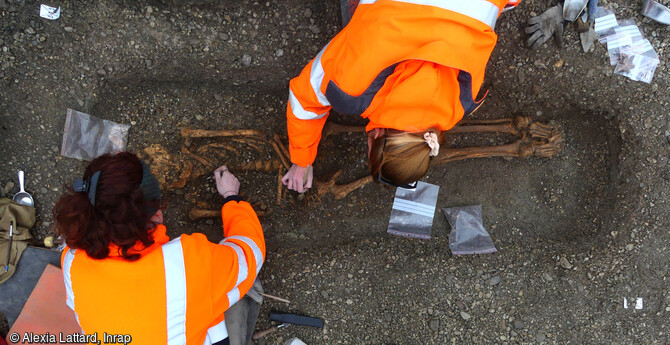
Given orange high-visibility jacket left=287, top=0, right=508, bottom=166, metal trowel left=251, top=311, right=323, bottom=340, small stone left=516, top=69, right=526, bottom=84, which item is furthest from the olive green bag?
small stone left=516, top=69, right=526, bottom=84

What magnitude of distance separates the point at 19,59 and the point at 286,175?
1952 mm

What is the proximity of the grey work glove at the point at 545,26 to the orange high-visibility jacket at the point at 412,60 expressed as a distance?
4.05ft

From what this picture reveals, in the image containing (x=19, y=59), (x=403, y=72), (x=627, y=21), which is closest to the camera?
(x=403, y=72)

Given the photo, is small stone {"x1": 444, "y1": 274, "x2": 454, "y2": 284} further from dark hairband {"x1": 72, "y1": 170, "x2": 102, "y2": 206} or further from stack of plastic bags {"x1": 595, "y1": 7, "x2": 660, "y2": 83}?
dark hairband {"x1": 72, "y1": 170, "x2": 102, "y2": 206}

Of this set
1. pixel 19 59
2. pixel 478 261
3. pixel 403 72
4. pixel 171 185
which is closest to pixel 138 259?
pixel 171 185

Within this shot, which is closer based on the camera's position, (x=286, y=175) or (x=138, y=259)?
(x=138, y=259)

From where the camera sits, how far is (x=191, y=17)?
262 centimetres

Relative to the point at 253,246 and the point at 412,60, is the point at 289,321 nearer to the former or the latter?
the point at 253,246

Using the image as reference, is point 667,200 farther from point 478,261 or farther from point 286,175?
point 286,175

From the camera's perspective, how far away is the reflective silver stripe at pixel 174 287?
1629 mm

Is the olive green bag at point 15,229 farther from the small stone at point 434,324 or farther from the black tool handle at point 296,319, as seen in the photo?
the small stone at point 434,324

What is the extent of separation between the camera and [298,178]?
8.55ft

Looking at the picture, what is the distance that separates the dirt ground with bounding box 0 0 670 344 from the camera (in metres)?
2.61

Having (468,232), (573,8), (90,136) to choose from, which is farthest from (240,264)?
(573,8)
